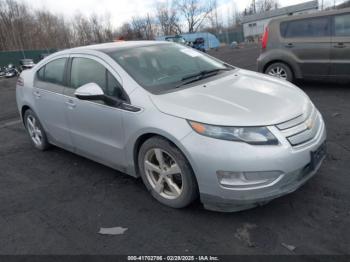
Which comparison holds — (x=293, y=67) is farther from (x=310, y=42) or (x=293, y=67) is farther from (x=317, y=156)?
(x=317, y=156)

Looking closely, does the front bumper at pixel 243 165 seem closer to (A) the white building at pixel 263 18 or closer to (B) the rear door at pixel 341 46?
(B) the rear door at pixel 341 46

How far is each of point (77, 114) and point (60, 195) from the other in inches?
38.6

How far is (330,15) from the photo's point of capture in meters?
7.02

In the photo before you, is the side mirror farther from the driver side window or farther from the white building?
the white building

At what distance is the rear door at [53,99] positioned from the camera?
14.1ft

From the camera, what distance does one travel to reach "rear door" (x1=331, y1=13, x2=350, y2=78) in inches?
268

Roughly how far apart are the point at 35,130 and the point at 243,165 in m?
3.83

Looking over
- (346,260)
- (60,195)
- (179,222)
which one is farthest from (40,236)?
(346,260)

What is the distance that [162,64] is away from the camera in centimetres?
382

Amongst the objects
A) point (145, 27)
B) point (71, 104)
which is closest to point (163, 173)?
point (71, 104)

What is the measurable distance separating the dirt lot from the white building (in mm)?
60843

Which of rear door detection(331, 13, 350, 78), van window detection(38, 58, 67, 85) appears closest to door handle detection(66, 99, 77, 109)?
van window detection(38, 58, 67, 85)

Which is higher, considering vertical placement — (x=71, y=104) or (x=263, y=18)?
(x=263, y=18)

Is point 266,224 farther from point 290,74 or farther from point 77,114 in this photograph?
point 290,74
